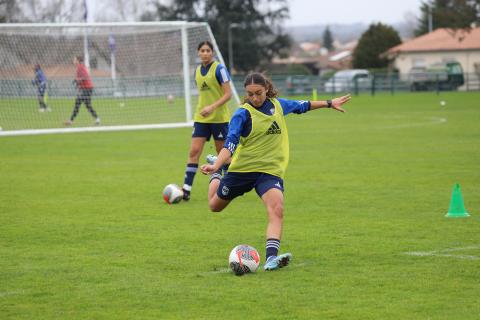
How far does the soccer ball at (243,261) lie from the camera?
7527mm

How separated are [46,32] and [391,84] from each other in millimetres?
32090

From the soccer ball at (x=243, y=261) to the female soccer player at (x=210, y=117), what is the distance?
4744mm

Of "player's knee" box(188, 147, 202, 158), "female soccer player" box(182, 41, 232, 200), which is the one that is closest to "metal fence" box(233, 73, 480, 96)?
"female soccer player" box(182, 41, 232, 200)

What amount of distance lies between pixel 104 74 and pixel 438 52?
52.4m

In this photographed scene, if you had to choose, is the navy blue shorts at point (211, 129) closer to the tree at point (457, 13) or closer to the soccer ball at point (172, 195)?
the soccer ball at point (172, 195)

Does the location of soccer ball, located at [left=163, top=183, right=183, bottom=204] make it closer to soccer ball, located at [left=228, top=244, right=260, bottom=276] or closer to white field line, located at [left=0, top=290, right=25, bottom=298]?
soccer ball, located at [left=228, top=244, right=260, bottom=276]

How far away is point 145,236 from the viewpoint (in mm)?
9586

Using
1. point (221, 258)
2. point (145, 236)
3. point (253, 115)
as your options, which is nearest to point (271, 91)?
point (253, 115)

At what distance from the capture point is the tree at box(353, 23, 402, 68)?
3219 inches

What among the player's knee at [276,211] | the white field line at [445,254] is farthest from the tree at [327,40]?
the player's knee at [276,211]

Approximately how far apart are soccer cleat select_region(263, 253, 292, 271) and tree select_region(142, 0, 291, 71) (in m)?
65.9

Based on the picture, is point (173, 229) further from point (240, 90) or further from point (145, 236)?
point (240, 90)

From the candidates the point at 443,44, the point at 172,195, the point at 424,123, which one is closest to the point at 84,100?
the point at 424,123

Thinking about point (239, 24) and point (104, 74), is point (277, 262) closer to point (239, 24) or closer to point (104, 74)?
point (104, 74)
